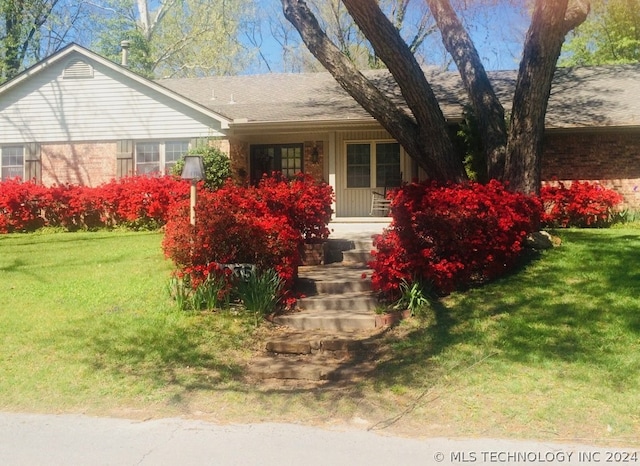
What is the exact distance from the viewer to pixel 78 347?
664 centimetres

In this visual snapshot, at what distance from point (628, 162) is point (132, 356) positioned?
44.7ft

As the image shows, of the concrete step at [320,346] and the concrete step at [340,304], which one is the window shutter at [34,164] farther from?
the concrete step at [320,346]

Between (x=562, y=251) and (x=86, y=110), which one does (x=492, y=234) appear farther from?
(x=86, y=110)

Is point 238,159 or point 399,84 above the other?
point 399,84

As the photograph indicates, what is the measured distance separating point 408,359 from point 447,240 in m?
2.17

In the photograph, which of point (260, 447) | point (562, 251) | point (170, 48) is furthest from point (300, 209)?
point (170, 48)

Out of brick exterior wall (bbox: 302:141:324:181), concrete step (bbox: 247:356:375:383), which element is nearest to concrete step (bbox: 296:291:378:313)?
concrete step (bbox: 247:356:375:383)

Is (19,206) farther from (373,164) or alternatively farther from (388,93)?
(388,93)

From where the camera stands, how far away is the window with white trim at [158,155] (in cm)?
1736

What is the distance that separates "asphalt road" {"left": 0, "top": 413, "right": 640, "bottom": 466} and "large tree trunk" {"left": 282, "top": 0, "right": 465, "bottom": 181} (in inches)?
222

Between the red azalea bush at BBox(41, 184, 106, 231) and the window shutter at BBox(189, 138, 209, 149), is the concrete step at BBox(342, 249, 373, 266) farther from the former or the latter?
the red azalea bush at BBox(41, 184, 106, 231)

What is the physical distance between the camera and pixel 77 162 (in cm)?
1770

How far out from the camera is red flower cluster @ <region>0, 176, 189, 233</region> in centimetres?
1537

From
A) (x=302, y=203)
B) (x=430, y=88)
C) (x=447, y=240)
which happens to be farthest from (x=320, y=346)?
(x=430, y=88)
